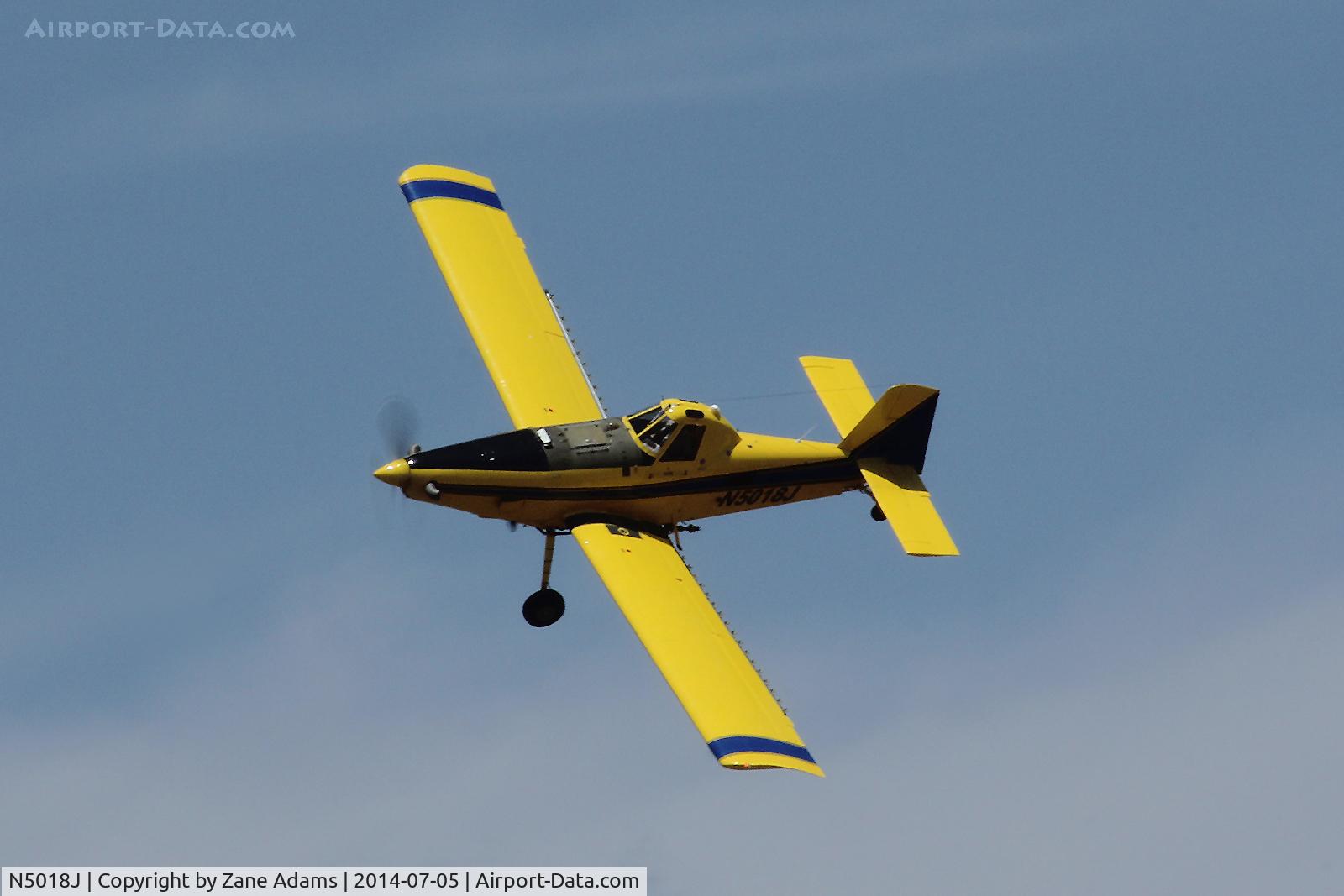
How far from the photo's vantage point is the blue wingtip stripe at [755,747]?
34969 mm

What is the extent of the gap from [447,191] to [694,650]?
1211cm

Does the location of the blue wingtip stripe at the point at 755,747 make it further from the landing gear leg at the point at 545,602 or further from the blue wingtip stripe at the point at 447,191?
the blue wingtip stripe at the point at 447,191

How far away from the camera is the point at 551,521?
39.5 m

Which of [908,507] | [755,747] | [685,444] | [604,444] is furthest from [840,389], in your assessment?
[755,747]

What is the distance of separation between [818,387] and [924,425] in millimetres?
1955

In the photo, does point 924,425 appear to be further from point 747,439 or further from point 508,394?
point 508,394

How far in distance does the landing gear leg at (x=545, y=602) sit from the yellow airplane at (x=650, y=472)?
0.09ft

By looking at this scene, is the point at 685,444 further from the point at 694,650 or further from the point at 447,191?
the point at 447,191

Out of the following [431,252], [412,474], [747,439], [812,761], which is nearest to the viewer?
[812,761]

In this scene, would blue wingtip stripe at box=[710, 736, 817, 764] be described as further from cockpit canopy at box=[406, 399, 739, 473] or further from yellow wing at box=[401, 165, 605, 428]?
yellow wing at box=[401, 165, 605, 428]

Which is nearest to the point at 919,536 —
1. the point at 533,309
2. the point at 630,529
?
the point at 630,529

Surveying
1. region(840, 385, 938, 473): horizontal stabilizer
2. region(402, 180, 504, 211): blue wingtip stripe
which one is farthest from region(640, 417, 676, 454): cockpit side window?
region(402, 180, 504, 211): blue wingtip stripe

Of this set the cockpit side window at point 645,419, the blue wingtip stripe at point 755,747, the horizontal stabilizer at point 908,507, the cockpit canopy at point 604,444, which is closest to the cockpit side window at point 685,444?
the cockpit canopy at point 604,444

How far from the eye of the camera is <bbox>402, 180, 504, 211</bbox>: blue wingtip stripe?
148 ft
